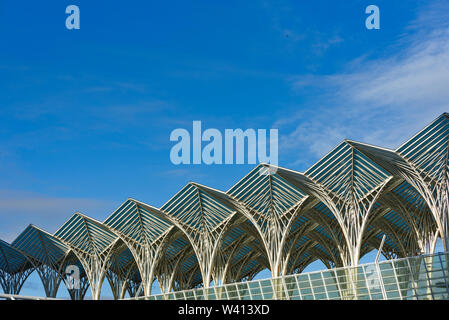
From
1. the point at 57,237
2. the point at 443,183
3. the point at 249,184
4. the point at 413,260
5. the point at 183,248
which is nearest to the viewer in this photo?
the point at 413,260

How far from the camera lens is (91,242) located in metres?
62.9

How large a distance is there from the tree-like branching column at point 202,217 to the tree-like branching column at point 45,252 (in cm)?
1985

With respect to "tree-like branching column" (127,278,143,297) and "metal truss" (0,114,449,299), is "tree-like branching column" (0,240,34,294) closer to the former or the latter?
"metal truss" (0,114,449,299)

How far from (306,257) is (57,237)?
40165mm

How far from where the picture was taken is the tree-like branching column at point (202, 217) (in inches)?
2023

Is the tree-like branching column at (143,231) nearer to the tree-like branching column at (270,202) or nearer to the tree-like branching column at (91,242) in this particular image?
the tree-like branching column at (91,242)

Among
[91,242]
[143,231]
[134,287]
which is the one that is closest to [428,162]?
[143,231]

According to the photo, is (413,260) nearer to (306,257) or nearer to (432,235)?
(432,235)

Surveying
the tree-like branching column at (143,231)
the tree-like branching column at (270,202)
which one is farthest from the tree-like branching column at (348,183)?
the tree-like branching column at (143,231)

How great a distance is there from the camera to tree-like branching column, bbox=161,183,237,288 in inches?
2023

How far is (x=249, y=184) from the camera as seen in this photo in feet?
157
